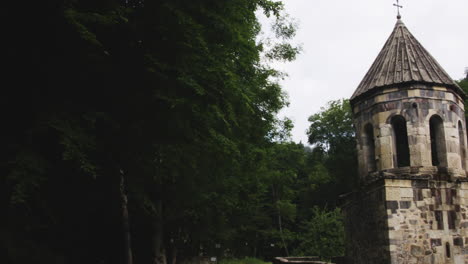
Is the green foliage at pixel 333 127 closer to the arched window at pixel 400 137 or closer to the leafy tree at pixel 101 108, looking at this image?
the arched window at pixel 400 137

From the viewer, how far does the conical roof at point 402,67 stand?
41.2ft

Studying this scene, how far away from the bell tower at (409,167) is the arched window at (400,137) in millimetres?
106

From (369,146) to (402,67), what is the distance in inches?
89.5

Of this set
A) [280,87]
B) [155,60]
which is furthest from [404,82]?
[155,60]

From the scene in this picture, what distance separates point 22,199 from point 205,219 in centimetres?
1200

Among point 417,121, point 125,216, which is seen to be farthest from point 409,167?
point 125,216

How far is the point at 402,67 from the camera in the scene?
1294 cm

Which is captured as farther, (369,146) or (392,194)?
(369,146)

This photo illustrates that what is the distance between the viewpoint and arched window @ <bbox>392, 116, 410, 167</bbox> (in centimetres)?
1266

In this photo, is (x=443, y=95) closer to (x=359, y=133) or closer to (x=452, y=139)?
(x=452, y=139)

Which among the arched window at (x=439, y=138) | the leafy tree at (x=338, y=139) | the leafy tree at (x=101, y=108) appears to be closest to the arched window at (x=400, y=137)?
the arched window at (x=439, y=138)

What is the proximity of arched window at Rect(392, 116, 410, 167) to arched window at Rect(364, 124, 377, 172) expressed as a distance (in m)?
0.63

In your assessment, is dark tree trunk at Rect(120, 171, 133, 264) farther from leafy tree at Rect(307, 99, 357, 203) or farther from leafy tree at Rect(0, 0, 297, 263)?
leafy tree at Rect(307, 99, 357, 203)

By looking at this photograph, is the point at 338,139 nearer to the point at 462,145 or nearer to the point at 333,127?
the point at 333,127
